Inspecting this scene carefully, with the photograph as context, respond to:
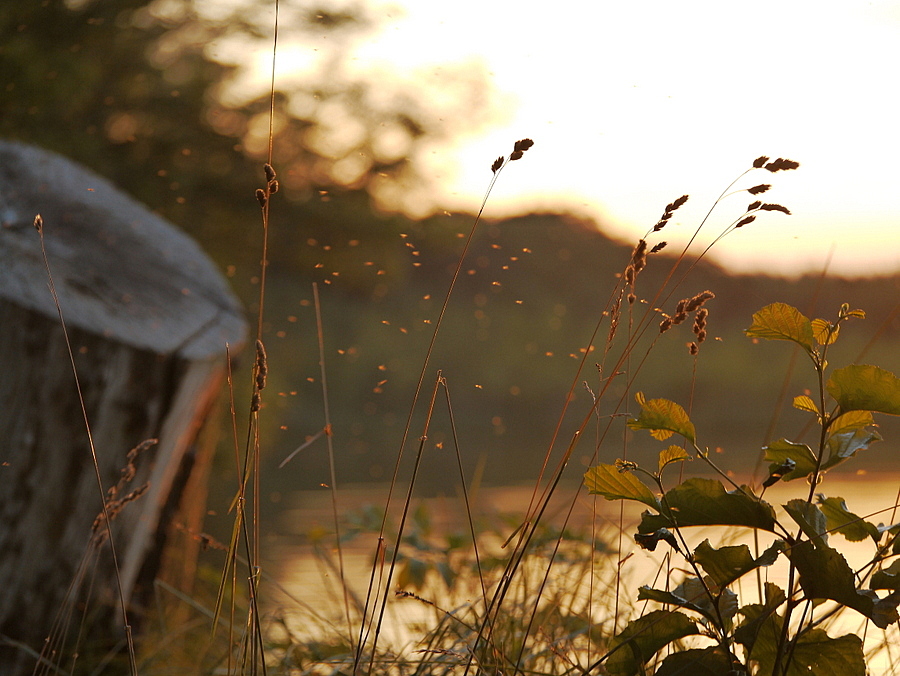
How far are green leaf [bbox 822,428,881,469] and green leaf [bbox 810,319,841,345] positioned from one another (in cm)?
7

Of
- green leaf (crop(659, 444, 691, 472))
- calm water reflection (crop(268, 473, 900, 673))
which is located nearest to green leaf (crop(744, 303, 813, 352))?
green leaf (crop(659, 444, 691, 472))

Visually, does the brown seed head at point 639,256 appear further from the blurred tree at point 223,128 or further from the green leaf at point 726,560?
the blurred tree at point 223,128

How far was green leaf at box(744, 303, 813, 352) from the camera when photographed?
61 centimetres

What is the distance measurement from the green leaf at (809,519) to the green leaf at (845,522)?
1.0 inches

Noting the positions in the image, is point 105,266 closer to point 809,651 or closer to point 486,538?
point 486,538

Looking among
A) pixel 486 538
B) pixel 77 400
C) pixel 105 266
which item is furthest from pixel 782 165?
pixel 486 538

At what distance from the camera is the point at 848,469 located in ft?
16.6

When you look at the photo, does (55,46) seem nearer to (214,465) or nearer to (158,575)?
(214,465)

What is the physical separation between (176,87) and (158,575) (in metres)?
3.67

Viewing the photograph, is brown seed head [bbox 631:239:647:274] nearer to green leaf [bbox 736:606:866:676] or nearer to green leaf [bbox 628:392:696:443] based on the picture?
green leaf [bbox 628:392:696:443]

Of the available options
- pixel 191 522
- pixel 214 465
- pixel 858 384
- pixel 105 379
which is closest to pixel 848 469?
pixel 214 465

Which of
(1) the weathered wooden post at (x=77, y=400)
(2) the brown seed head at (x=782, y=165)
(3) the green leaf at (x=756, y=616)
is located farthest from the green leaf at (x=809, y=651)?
(1) the weathered wooden post at (x=77, y=400)

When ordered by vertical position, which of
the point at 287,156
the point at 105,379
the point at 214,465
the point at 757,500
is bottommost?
the point at 214,465

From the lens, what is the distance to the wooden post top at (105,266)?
5.08 feet
